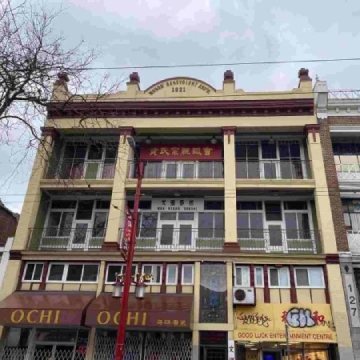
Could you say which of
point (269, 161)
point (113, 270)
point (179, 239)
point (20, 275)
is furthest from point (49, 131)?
point (269, 161)

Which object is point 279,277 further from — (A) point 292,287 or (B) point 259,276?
(B) point 259,276

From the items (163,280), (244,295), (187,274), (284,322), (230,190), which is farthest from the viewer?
(230,190)

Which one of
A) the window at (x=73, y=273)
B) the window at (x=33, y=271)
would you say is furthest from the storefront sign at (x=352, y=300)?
the window at (x=33, y=271)

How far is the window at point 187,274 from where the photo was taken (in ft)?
59.8

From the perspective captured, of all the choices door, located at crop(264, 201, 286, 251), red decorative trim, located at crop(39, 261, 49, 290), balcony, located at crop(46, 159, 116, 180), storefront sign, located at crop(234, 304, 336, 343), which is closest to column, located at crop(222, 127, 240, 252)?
door, located at crop(264, 201, 286, 251)

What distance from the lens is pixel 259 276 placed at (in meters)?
18.2

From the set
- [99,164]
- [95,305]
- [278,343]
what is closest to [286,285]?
[278,343]

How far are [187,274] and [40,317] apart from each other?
6.80m

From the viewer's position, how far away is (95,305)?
55.2 ft

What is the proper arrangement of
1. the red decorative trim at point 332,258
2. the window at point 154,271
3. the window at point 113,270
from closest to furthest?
the red decorative trim at point 332,258
the window at point 154,271
the window at point 113,270

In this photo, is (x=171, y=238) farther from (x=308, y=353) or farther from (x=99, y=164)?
(x=308, y=353)

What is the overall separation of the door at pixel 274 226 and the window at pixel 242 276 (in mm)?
1837

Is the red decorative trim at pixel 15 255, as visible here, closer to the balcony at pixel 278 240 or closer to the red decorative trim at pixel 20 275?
the red decorative trim at pixel 20 275

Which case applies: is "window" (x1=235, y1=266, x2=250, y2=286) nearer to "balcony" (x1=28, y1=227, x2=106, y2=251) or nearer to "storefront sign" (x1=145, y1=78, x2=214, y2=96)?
"balcony" (x1=28, y1=227, x2=106, y2=251)
